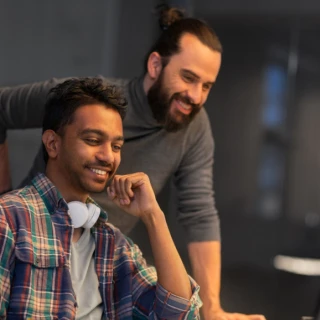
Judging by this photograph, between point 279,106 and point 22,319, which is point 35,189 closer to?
point 22,319

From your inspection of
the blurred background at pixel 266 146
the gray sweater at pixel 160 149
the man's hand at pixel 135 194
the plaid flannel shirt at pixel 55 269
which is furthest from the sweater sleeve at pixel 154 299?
the blurred background at pixel 266 146

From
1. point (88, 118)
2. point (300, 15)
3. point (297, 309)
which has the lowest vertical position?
point (297, 309)

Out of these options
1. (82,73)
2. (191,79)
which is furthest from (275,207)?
(82,73)

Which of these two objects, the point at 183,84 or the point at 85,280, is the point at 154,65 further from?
the point at 85,280

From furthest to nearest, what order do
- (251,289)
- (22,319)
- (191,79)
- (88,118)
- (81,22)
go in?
(251,289) → (81,22) → (191,79) → (88,118) → (22,319)

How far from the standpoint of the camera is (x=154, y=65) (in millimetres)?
1779

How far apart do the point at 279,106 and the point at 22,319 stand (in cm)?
104

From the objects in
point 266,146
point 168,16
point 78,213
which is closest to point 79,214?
point 78,213

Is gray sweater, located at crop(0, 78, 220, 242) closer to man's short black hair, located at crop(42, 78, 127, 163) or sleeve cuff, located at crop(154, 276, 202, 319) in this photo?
man's short black hair, located at crop(42, 78, 127, 163)

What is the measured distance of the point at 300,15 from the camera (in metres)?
1.99

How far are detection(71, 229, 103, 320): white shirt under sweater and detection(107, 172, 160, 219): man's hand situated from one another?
0.10m

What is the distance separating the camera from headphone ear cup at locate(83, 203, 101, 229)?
1364 mm

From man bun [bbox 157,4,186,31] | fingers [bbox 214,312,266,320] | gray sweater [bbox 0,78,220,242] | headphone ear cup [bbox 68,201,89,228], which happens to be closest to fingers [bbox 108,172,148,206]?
headphone ear cup [bbox 68,201,89,228]

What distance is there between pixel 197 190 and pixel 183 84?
30 centimetres
